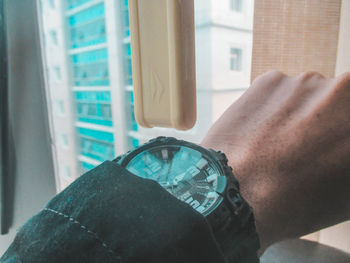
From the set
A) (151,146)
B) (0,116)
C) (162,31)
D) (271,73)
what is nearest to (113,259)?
(151,146)

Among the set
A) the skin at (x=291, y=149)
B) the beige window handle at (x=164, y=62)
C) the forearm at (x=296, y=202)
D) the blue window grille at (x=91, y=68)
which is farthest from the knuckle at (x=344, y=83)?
the blue window grille at (x=91, y=68)

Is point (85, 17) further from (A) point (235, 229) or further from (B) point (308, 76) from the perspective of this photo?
(A) point (235, 229)

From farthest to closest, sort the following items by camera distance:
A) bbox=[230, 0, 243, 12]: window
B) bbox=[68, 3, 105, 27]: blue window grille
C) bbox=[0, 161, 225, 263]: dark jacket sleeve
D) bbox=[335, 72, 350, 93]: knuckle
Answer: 1. bbox=[68, 3, 105, 27]: blue window grille
2. bbox=[230, 0, 243, 12]: window
3. bbox=[335, 72, 350, 93]: knuckle
4. bbox=[0, 161, 225, 263]: dark jacket sleeve

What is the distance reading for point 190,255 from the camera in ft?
0.70

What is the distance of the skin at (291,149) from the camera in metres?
0.39

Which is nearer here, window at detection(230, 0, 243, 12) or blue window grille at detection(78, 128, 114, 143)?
window at detection(230, 0, 243, 12)

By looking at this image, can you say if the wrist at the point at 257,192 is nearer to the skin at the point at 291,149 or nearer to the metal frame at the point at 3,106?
the skin at the point at 291,149

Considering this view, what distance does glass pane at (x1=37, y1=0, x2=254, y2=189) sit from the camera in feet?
1.99

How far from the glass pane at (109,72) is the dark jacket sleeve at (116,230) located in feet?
1.34

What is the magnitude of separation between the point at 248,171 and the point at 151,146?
6.3 inches

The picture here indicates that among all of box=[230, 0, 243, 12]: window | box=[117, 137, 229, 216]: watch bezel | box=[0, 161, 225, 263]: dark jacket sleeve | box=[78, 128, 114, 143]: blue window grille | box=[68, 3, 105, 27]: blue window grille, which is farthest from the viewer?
box=[78, 128, 114, 143]: blue window grille

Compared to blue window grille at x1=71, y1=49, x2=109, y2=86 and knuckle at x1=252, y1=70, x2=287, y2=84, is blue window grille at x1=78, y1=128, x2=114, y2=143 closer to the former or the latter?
blue window grille at x1=71, y1=49, x2=109, y2=86

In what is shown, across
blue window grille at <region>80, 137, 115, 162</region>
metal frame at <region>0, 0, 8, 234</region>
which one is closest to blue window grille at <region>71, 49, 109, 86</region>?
blue window grille at <region>80, 137, 115, 162</region>

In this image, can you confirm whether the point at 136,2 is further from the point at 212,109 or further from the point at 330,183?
the point at 330,183
